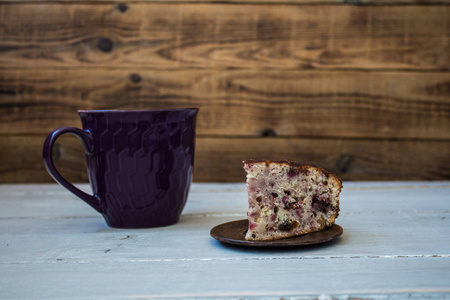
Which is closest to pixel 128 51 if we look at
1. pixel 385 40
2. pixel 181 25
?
pixel 181 25

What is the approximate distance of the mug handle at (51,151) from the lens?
0.65m

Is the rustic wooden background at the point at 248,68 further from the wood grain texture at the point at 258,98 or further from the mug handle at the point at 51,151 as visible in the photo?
the mug handle at the point at 51,151

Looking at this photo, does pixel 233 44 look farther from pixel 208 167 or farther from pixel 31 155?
pixel 31 155

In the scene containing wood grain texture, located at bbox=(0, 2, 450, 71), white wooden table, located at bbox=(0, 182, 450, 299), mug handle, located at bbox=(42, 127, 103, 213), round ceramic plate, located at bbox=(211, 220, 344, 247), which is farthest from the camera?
wood grain texture, located at bbox=(0, 2, 450, 71)

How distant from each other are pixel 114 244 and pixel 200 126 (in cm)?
76

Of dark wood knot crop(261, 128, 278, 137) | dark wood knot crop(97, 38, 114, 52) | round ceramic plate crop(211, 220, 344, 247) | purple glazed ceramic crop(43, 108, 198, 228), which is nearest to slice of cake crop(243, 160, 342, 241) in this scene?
round ceramic plate crop(211, 220, 344, 247)

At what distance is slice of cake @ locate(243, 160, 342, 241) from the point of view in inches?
23.4

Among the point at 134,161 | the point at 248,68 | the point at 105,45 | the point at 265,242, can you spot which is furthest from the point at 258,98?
the point at 265,242

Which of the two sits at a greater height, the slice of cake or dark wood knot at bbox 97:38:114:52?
dark wood knot at bbox 97:38:114:52

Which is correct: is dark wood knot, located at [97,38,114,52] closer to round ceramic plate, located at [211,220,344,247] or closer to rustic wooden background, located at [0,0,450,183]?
rustic wooden background, located at [0,0,450,183]

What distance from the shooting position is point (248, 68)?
1342 mm

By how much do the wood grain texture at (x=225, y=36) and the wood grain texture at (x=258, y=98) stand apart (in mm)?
29

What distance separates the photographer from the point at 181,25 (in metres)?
1.34

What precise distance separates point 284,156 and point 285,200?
0.75 m
